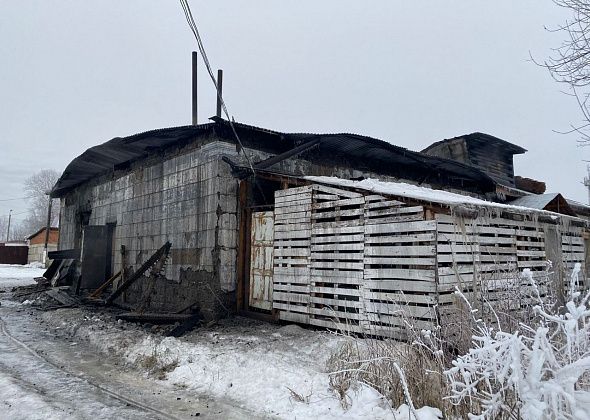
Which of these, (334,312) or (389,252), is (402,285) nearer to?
(389,252)

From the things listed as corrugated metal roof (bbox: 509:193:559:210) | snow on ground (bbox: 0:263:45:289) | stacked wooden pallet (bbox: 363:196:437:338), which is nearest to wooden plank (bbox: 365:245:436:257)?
stacked wooden pallet (bbox: 363:196:437:338)

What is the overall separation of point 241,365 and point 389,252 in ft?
9.34

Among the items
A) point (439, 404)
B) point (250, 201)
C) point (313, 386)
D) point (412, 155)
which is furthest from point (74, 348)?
point (412, 155)

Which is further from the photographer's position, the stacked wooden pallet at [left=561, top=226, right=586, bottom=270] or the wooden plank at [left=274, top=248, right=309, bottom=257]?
the stacked wooden pallet at [left=561, top=226, right=586, bottom=270]

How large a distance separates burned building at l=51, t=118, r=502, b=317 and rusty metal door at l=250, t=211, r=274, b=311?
0.10 meters

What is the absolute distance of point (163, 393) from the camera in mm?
4965

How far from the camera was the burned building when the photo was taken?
8570 mm

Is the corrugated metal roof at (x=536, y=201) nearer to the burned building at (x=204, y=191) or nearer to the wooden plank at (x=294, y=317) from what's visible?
the burned building at (x=204, y=191)

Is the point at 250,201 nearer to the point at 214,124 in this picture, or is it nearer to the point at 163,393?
the point at 214,124

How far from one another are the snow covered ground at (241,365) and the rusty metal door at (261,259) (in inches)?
20.8

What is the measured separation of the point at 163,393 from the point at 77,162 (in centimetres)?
1049

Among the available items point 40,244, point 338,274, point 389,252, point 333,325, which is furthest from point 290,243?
point 40,244

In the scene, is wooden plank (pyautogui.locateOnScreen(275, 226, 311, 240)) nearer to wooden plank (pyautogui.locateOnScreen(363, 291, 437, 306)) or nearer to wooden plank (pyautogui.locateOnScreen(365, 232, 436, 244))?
wooden plank (pyautogui.locateOnScreen(365, 232, 436, 244))

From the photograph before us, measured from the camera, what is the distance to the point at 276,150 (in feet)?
Result: 31.9
